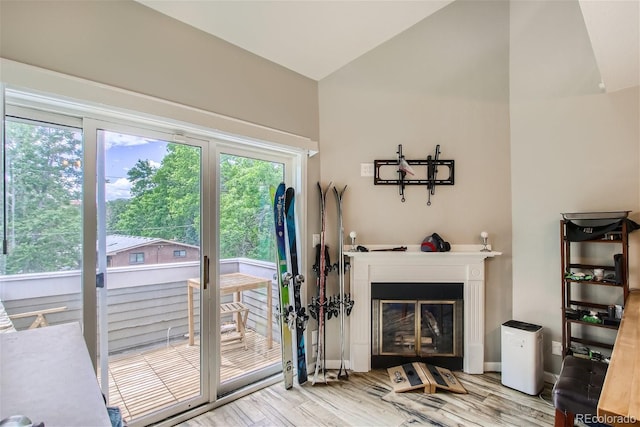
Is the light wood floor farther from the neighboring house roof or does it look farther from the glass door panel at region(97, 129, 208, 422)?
the neighboring house roof

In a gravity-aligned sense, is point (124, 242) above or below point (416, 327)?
above

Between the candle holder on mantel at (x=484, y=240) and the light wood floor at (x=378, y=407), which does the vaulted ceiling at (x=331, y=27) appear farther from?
the light wood floor at (x=378, y=407)

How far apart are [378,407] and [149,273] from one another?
6.22ft

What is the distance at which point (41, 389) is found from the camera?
0.81m

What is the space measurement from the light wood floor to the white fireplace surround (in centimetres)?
25

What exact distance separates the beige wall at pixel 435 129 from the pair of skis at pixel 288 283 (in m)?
0.37

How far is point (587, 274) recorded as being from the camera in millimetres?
2396

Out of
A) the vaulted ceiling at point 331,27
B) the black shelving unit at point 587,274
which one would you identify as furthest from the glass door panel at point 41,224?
the black shelving unit at point 587,274

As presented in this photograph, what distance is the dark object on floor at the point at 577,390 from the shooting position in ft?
5.29

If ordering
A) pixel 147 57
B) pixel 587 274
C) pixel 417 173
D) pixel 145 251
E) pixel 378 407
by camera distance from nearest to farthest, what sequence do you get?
pixel 147 57
pixel 145 251
pixel 378 407
pixel 587 274
pixel 417 173

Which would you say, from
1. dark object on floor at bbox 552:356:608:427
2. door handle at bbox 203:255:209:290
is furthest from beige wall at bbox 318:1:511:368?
door handle at bbox 203:255:209:290

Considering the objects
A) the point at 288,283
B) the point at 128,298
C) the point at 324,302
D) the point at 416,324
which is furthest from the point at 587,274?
the point at 128,298

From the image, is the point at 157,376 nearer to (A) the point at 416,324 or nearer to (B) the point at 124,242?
(B) the point at 124,242

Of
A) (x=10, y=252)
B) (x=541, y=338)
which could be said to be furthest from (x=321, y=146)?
(x=541, y=338)
